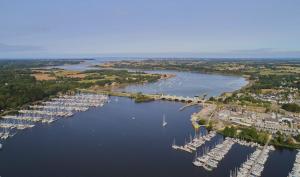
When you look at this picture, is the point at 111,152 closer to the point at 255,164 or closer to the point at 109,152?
the point at 109,152

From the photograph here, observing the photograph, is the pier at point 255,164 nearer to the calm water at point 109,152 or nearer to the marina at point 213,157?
the calm water at point 109,152

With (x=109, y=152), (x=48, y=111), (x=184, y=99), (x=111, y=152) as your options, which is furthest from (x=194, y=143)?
(x=184, y=99)

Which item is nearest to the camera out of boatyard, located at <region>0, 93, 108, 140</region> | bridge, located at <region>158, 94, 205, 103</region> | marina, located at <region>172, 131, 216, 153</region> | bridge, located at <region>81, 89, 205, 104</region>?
marina, located at <region>172, 131, 216, 153</region>

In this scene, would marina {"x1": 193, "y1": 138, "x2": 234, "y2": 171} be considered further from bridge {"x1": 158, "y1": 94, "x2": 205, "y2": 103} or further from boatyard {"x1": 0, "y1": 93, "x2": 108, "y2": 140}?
bridge {"x1": 158, "y1": 94, "x2": 205, "y2": 103}

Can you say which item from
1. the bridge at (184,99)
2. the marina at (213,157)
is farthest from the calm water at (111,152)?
the bridge at (184,99)

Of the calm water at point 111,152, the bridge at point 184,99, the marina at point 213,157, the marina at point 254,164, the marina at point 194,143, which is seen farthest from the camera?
the bridge at point 184,99

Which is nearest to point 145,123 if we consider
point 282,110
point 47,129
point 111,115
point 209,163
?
point 111,115

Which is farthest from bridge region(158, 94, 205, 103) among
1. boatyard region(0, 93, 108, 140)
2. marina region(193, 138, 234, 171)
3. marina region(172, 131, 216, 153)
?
marina region(193, 138, 234, 171)

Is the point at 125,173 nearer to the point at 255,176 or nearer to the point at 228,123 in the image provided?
the point at 255,176

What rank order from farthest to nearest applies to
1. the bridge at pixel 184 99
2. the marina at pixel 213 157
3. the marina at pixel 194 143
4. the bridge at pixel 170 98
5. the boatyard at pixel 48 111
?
the bridge at pixel 170 98
the bridge at pixel 184 99
the boatyard at pixel 48 111
the marina at pixel 194 143
the marina at pixel 213 157
